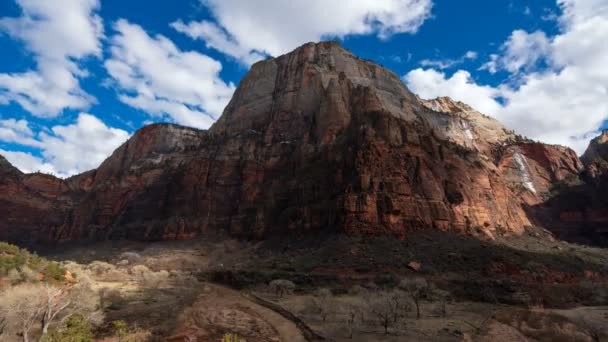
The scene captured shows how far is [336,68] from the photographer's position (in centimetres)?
10031

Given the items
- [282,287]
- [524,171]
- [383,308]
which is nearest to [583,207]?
[524,171]

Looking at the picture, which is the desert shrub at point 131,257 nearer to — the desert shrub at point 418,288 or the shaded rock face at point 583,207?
the desert shrub at point 418,288

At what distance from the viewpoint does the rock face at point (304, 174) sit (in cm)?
6303

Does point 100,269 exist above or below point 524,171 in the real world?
below

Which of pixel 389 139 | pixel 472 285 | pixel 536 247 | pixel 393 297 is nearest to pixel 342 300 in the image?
pixel 393 297

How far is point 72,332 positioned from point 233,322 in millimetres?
13164

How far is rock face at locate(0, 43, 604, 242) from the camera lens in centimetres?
6303

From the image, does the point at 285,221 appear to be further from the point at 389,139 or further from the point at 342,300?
the point at 342,300

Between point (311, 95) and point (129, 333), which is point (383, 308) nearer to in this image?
point (129, 333)

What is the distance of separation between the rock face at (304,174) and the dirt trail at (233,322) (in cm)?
2334

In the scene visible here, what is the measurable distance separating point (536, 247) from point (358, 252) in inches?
1356

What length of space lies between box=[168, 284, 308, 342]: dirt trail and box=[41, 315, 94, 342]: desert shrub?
5.43 meters

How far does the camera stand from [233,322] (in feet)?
105

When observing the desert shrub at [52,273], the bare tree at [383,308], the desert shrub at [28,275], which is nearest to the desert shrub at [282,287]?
the bare tree at [383,308]
